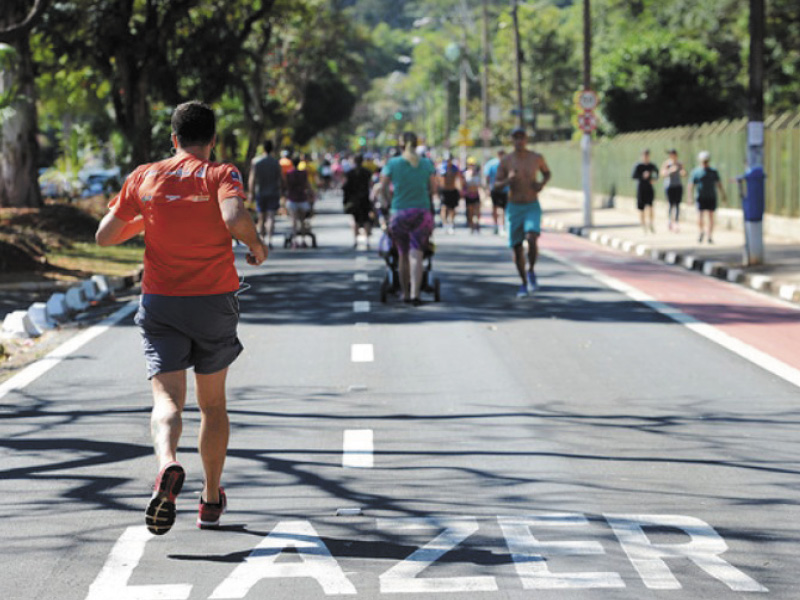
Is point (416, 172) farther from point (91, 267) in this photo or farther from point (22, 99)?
point (22, 99)

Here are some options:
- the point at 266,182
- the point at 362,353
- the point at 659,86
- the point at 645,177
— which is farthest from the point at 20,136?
the point at 659,86

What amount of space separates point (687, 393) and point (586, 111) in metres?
26.9

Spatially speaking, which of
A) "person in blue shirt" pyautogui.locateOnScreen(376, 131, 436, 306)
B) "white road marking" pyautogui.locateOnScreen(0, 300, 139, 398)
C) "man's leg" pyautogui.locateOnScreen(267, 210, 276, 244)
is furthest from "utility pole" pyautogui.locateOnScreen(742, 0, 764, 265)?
"white road marking" pyautogui.locateOnScreen(0, 300, 139, 398)

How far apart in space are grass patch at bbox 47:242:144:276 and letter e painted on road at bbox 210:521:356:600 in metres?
15.4

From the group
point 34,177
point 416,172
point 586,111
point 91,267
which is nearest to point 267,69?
point 586,111

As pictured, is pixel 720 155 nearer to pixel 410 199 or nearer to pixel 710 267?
pixel 710 267

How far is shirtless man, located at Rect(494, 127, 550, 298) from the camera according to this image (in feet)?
56.2

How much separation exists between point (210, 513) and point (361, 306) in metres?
10.2

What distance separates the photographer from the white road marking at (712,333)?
39.2 ft

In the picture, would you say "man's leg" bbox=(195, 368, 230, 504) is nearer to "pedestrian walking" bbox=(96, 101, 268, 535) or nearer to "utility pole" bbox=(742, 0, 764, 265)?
"pedestrian walking" bbox=(96, 101, 268, 535)

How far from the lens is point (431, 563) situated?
617cm

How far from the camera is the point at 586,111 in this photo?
37031mm

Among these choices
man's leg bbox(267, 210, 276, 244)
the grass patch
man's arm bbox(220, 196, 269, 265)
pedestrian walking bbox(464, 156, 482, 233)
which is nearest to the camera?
man's arm bbox(220, 196, 269, 265)

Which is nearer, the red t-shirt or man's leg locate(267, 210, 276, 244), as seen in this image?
the red t-shirt
